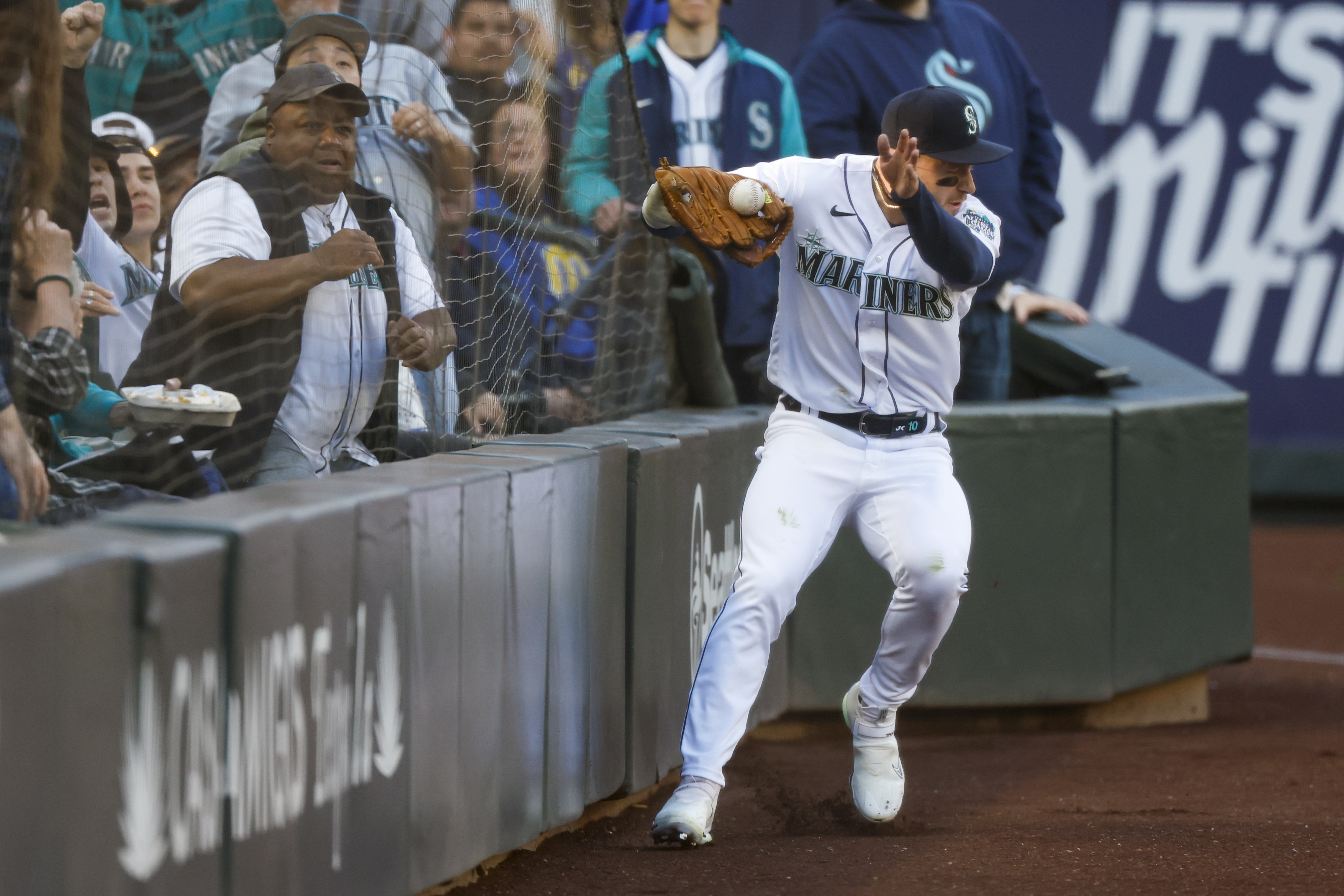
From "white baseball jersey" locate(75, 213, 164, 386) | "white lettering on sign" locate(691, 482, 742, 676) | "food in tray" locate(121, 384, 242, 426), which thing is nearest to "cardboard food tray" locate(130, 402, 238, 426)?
"food in tray" locate(121, 384, 242, 426)

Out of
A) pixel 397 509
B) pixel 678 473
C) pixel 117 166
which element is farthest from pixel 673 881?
pixel 117 166

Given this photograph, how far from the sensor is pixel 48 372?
3129 millimetres

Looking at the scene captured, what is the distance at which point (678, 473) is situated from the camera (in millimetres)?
4418

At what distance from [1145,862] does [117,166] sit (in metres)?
3.05

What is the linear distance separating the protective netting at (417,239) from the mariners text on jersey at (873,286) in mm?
816

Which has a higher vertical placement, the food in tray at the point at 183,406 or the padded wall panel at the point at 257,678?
the food in tray at the point at 183,406

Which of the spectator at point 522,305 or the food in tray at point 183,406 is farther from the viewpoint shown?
the spectator at point 522,305

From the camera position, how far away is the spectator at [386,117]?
4043 mm

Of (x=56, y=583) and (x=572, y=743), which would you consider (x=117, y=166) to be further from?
(x=56, y=583)

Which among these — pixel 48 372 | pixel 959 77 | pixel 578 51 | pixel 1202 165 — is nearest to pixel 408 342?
pixel 48 372

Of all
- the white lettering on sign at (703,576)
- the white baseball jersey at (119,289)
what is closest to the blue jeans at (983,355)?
the white lettering on sign at (703,576)

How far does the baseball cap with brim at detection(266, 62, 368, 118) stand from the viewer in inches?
146

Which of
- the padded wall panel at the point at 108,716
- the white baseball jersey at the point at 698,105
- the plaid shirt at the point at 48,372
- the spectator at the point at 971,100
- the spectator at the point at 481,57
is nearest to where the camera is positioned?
the padded wall panel at the point at 108,716

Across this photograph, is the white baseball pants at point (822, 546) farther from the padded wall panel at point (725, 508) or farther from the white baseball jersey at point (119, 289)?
the white baseball jersey at point (119, 289)
